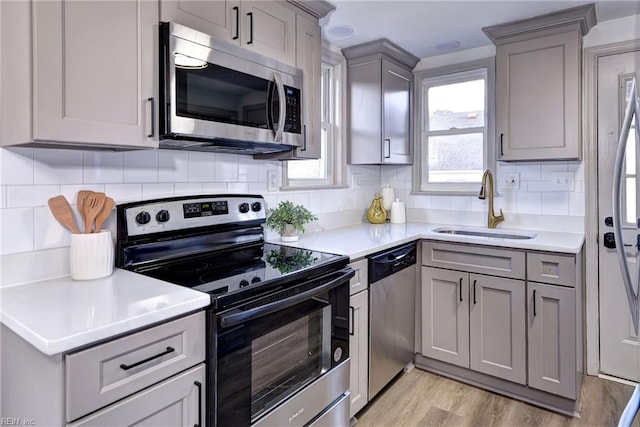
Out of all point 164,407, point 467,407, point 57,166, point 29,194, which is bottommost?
point 467,407

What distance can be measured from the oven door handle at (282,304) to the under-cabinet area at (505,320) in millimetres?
945

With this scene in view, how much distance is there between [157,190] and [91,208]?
0.33m

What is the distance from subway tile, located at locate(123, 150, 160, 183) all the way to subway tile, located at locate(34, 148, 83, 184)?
18 centimetres

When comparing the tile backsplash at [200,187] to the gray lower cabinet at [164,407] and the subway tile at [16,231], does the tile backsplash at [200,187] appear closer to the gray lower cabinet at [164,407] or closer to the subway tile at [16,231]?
the subway tile at [16,231]

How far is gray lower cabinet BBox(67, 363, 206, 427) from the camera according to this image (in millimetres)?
983

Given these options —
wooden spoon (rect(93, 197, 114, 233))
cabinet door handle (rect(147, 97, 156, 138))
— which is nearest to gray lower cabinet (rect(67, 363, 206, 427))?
wooden spoon (rect(93, 197, 114, 233))

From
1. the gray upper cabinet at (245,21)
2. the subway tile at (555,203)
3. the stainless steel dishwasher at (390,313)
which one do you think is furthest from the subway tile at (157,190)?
the subway tile at (555,203)

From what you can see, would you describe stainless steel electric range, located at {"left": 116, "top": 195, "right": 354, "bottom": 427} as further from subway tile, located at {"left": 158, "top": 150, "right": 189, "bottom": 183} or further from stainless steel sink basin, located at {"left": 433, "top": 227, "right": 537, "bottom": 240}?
stainless steel sink basin, located at {"left": 433, "top": 227, "right": 537, "bottom": 240}

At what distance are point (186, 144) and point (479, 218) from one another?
2226 mm

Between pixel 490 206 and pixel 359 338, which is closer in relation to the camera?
pixel 359 338

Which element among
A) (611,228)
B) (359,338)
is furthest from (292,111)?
(611,228)

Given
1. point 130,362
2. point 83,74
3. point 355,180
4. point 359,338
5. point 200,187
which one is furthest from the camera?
point 355,180

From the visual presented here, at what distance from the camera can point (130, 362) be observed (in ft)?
3.35

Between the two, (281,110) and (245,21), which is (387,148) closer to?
(281,110)
